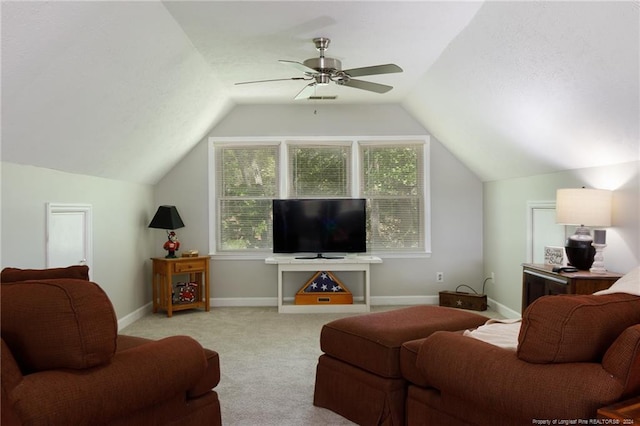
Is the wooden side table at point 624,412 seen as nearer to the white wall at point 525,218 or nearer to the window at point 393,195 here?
the white wall at point 525,218

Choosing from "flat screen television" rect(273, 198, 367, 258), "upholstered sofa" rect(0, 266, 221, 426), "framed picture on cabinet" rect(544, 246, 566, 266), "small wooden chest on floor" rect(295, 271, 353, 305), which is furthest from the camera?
"flat screen television" rect(273, 198, 367, 258)

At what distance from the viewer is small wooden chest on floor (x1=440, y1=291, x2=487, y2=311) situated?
20.0 ft

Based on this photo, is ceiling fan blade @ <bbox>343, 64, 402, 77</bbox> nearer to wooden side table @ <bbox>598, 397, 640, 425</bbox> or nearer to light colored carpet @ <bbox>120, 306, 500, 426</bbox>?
light colored carpet @ <bbox>120, 306, 500, 426</bbox>

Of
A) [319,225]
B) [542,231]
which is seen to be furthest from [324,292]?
[542,231]

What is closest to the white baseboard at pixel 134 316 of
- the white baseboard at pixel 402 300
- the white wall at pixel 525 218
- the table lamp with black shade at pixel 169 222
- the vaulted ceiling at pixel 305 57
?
the table lamp with black shade at pixel 169 222

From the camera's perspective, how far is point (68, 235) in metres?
4.35

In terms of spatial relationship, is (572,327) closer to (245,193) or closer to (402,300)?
(402,300)

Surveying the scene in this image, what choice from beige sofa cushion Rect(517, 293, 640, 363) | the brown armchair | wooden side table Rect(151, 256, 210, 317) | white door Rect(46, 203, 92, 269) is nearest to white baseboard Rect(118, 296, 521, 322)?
wooden side table Rect(151, 256, 210, 317)

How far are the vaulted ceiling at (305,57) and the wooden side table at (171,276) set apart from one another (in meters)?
1.18

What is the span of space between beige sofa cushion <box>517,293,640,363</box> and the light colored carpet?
1.40 meters

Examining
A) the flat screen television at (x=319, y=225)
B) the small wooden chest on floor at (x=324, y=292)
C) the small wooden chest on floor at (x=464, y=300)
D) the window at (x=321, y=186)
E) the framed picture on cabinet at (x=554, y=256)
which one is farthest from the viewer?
the window at (x=321, y=186)

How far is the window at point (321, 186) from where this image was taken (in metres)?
6.70

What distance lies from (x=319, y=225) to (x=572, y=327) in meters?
4.66

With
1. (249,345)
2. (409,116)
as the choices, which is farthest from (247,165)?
(249,345)
